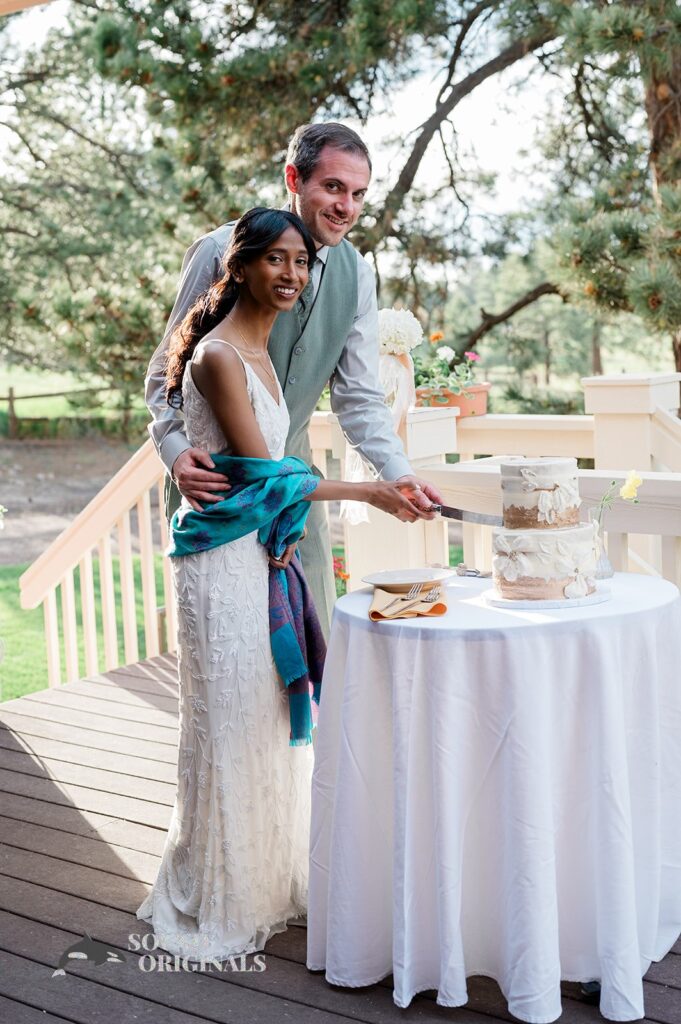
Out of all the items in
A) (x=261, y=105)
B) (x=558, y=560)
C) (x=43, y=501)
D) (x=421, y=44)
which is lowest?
(x=43, y=501)

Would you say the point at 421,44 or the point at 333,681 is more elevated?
the point at 421,44

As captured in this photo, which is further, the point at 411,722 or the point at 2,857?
the point at 2,857

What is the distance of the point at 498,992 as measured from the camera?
235cm

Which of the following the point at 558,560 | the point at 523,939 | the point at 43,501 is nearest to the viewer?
the point at 523,939

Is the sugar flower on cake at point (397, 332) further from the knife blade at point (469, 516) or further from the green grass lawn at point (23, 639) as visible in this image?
the green grass lawn at point (23, 639)

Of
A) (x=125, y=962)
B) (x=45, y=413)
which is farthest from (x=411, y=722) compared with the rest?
(x=45, y=413)

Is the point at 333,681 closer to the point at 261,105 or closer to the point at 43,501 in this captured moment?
the point at 261,105

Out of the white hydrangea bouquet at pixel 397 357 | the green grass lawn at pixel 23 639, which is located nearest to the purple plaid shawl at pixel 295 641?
the white hydrangea bouquet at pixel 397 357

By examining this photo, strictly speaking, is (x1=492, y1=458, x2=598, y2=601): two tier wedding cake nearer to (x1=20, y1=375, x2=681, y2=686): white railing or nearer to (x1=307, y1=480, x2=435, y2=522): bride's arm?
(x1=307, y1=480, x2=435, y2=522): bride's arm

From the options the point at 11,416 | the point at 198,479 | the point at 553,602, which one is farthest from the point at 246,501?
the point at 11,416

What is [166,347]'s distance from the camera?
8.93ft

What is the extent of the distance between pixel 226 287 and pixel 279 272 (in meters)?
0.14

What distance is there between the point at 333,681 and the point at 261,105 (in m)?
→ 6.59

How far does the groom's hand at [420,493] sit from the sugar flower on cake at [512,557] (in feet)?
0.60
